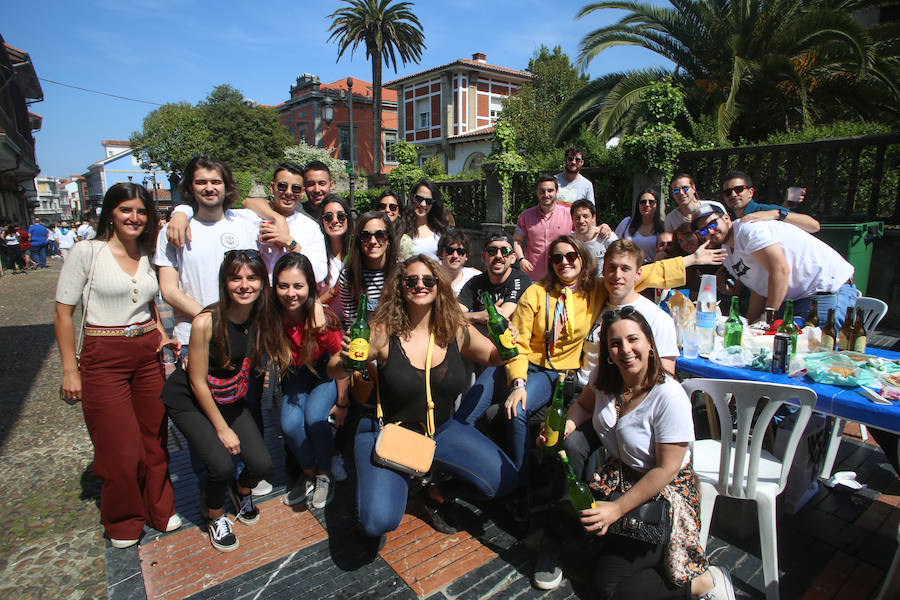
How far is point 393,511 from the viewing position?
249cm

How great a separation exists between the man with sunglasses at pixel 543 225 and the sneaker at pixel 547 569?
317cm

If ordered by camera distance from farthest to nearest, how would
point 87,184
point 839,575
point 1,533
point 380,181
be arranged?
1. point 87,184
2. point 380,181
3. point 1,533
4. point 839,575

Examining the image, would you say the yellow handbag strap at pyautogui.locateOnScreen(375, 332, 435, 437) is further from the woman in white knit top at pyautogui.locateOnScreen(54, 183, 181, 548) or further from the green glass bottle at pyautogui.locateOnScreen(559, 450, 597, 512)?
the woman in white knit top at pyautogui.locateOnScreen(54, 183, 181, 548)

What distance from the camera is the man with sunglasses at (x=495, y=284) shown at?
3.60 metres

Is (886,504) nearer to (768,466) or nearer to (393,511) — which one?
(768,466)

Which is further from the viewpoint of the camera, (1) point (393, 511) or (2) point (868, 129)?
(2) point (868, 129)

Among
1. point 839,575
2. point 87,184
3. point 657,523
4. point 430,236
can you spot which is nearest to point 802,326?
point 839,575

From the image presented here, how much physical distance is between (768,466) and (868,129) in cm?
675

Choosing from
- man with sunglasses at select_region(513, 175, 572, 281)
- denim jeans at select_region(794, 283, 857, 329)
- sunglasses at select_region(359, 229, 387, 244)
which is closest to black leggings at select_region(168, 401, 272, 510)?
sunglasses at select_region(359, 229, 387, 244)

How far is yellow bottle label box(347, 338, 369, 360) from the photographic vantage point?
2.50 metres

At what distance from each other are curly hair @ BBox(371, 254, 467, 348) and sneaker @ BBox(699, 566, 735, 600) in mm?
1686

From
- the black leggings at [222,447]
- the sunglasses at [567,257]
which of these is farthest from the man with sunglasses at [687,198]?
the black leggings at [222,447]

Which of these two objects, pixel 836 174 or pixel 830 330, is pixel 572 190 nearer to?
pixel 830 330

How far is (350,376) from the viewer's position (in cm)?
293
